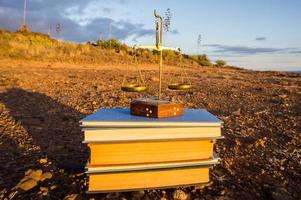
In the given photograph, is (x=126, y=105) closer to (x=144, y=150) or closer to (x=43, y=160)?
(x=43, y=160)

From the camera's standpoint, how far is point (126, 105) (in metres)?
6.66

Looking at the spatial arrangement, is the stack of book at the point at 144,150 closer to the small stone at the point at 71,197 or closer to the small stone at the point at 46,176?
the small stone at the point at 71,197

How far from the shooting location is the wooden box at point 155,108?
2881 mm

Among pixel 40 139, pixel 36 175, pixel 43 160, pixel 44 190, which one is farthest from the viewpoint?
pixel 40 139

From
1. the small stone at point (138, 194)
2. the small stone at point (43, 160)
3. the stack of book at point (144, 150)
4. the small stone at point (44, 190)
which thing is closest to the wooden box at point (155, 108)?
the stack of book at point (144, 150)

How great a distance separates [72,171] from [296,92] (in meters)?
6.67

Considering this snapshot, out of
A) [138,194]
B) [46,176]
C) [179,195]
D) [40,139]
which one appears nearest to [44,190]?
[46,176]

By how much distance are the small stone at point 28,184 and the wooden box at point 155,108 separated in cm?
97

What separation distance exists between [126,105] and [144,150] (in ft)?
12.8

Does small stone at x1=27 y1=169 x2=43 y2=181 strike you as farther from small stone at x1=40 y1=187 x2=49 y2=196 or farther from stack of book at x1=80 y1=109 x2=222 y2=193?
stack of book at x1=80 y1=109 x2=222 y2=193

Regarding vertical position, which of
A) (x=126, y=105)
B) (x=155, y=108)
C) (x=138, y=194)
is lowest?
(x=138, y=194)

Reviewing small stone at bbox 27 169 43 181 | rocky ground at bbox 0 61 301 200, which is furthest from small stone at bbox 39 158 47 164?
small stone at bbox 27 169 43 181

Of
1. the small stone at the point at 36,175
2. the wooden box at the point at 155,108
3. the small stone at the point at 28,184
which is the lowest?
the small stone at the point at 28,184

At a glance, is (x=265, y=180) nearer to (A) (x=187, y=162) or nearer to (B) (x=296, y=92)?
(A) (x=187, y=162)
